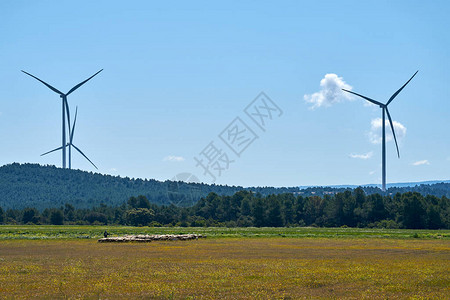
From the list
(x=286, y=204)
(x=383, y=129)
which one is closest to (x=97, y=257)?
(x=383, y=129)

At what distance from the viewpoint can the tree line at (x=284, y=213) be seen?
421ft

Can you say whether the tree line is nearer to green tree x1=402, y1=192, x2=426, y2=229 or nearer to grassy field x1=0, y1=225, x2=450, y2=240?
green tree x1=402, y1=192, x2=426, y2=229

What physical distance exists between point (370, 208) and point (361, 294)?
113m

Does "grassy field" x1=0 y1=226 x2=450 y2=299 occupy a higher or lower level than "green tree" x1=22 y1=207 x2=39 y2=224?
lower

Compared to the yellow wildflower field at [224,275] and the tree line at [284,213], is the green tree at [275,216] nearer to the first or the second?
the tree line at [284,213]

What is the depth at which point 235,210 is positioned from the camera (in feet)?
568

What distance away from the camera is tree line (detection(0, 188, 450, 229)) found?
12825 centimetres

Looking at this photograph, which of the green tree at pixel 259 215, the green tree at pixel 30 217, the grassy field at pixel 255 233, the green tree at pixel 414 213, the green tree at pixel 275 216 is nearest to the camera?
the grassy field at pixel 255 233

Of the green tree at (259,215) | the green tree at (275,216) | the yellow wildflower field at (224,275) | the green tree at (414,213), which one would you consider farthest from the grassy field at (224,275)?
the green tree at (259,215)

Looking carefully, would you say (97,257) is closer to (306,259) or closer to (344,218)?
(306,259)

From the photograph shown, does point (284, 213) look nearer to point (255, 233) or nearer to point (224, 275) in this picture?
point (255, 233)

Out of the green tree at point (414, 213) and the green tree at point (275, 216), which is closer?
the green tree at point (414, 213)

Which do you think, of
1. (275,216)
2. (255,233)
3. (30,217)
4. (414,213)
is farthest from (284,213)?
(30,217)

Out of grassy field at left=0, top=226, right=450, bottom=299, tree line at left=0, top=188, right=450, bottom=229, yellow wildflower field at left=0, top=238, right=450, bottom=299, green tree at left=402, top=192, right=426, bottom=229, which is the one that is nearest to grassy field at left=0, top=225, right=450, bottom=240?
green tree at left=402, top=192, right=426, bottom=229
